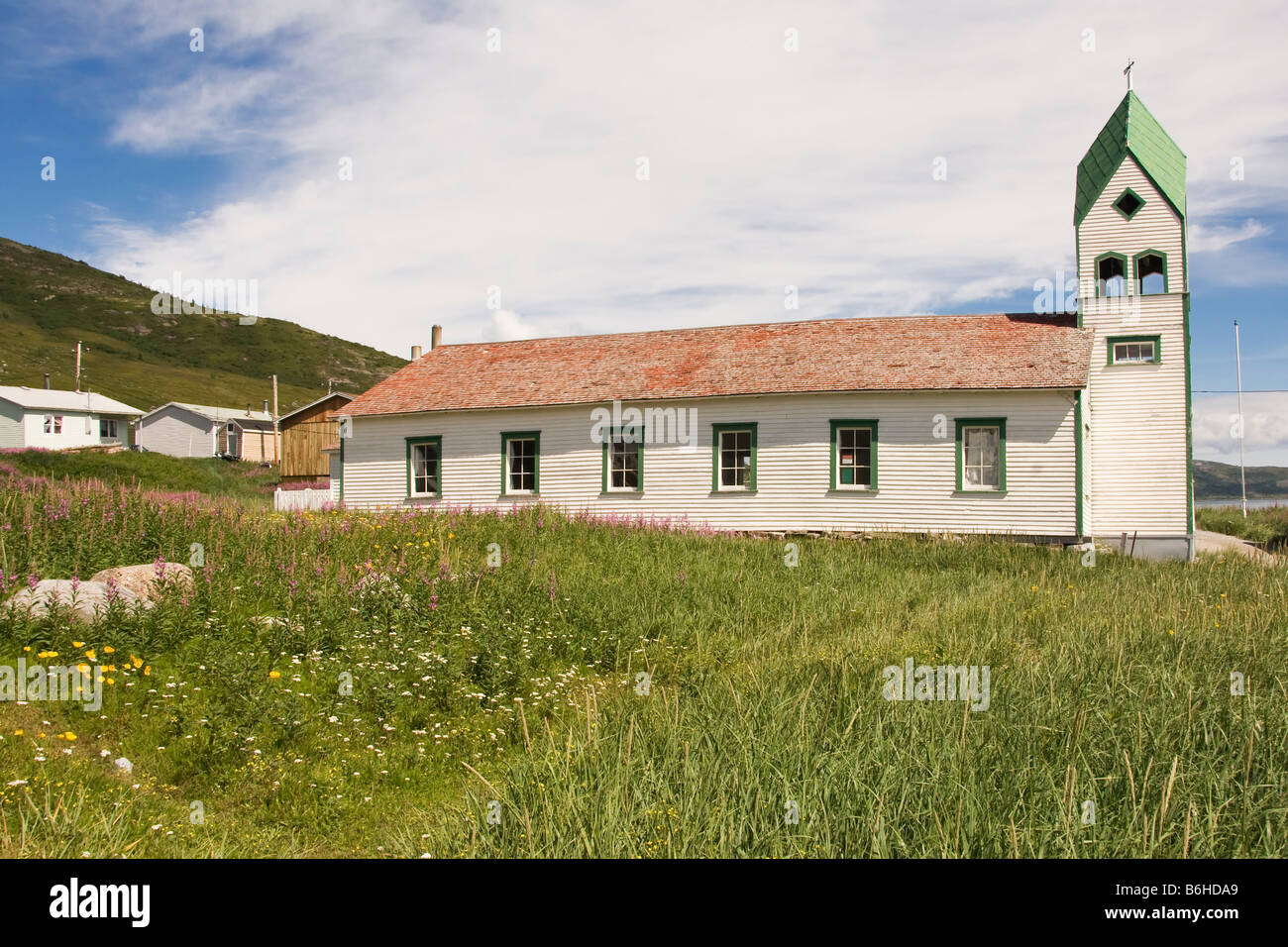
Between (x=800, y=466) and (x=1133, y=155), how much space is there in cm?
1214

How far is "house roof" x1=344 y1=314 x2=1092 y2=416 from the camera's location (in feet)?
68.7

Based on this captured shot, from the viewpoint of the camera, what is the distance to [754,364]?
23.4 meters

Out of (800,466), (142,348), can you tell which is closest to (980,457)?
(800,466)

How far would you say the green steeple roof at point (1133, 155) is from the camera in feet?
74.1

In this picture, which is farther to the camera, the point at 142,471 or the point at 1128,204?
the point at 142,471

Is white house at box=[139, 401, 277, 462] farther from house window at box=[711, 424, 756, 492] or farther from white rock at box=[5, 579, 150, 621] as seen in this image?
white rock at box=[5, 579, 150, 621]

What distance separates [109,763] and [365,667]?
2.11 meters

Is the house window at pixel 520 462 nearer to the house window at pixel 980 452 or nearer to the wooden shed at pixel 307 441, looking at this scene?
the house window at pixel 980 452

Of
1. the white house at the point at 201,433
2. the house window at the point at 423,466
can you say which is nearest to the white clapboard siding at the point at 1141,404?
the house window at the point at 423,466

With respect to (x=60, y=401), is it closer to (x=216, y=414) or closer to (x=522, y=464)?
(x=216, y=414)

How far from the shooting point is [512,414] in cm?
2422

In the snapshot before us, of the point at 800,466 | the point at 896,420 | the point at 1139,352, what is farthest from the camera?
the point at 1139,352

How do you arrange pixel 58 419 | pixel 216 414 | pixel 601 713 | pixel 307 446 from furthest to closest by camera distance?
pixel 216 414 → pixel 58 419 → pixel 307 446 → pixel 601 713

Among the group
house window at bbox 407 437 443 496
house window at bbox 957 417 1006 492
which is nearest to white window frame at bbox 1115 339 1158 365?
house window at bbox 957 417 1006 492
